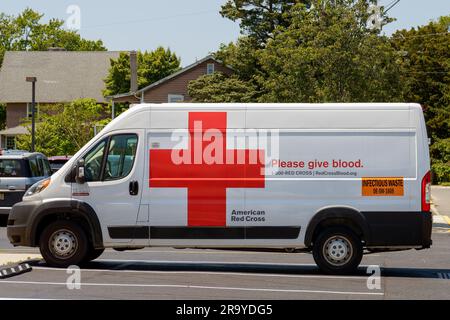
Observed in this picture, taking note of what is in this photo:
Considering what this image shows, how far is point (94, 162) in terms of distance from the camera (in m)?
14.4

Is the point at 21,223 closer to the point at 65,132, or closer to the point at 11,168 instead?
the point at 11,168

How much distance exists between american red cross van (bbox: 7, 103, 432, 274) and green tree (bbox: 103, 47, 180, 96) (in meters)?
61.6

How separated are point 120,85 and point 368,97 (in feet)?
143

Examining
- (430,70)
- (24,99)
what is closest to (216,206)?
(430,70)

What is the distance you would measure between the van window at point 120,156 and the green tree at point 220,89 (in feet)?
136

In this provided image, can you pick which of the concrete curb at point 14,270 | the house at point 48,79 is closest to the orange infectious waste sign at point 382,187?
the concrete curb at point 14,270

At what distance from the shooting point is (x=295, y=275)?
45.7 feet

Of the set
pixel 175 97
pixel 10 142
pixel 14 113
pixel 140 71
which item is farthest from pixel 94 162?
pixel 14 113

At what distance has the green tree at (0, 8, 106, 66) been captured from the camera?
4117 inches

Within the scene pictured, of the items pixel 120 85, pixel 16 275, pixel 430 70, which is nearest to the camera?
pixel 16 275

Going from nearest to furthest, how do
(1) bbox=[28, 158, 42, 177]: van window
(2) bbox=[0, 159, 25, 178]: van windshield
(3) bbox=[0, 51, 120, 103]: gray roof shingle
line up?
(2) bbox=[0, 159, 25, 178]: van windshield, (1) bbox=[28, 158, 42, 177]: van window, (3) bbox=[0, 51, 120, 103]: gray roof shingle

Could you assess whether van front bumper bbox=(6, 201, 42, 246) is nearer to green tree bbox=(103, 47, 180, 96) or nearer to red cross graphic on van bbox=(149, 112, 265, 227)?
red cross graphic on van bbox=(149, 112, 265, 227)

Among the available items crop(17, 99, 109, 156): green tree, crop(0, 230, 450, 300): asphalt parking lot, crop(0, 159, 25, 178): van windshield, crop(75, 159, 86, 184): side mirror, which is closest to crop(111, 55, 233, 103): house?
crop(17, 99, 109, 156): green tree
